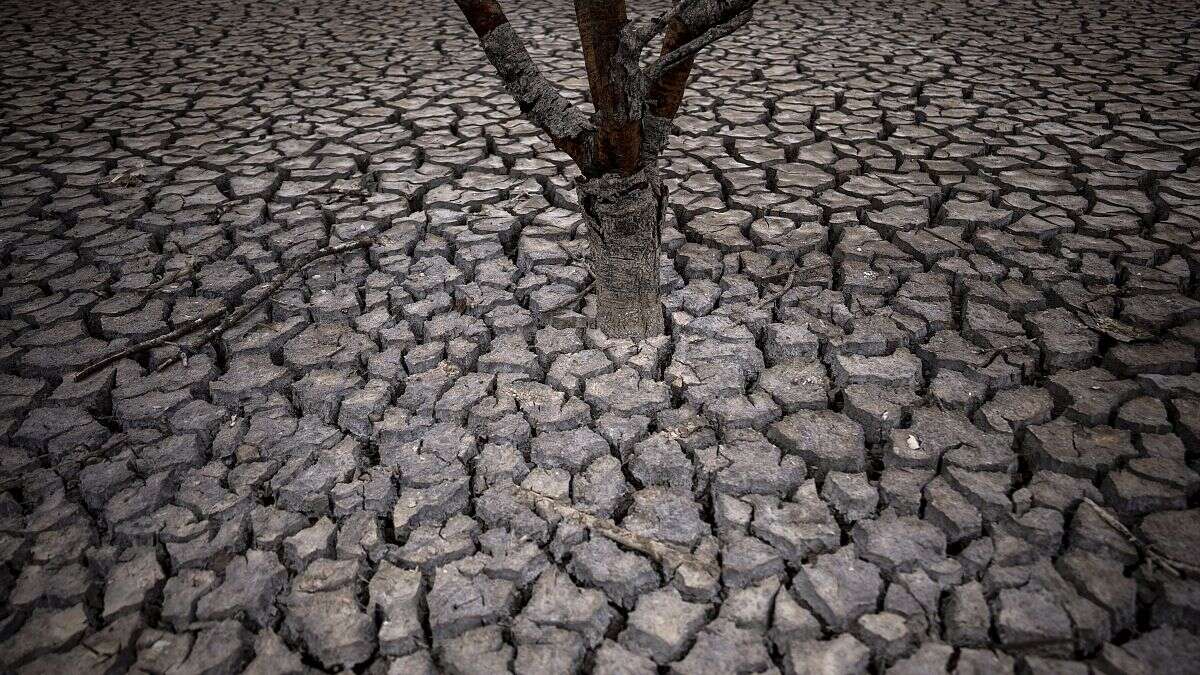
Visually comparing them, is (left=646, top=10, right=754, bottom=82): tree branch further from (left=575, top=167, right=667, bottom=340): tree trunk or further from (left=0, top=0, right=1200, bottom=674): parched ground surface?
(left=0, top=0, right=1200, bottom=674): parched ground surface

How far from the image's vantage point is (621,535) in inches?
51.1

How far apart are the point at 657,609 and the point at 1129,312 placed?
5.22 ft

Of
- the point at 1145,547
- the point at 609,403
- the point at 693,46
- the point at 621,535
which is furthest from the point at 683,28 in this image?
the point at 1145,547

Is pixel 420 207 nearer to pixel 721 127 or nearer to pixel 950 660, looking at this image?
pixel 721 127

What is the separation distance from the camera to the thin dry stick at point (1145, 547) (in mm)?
1153

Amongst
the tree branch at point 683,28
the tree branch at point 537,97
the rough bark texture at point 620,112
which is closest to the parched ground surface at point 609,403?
the rough bark texture at point 620,112

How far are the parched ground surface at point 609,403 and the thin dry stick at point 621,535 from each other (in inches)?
0.5

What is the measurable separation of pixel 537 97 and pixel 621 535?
0.95 m

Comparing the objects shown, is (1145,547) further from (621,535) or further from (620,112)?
(620,112)

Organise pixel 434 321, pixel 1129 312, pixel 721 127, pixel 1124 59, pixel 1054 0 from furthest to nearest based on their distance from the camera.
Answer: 1. pixel 1054 0
2. pixel 1124 59
3. pixel 721 127
4. pixel 434 321
5. pixel 1129 312

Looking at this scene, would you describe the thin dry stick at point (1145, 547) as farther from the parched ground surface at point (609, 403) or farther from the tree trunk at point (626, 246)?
the tree trunk at point (626, 246)

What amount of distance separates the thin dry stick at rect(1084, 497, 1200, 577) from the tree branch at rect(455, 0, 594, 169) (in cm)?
124

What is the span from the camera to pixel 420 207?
103 inches

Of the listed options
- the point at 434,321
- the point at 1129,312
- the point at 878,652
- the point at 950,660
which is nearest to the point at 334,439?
the point at 434,321
